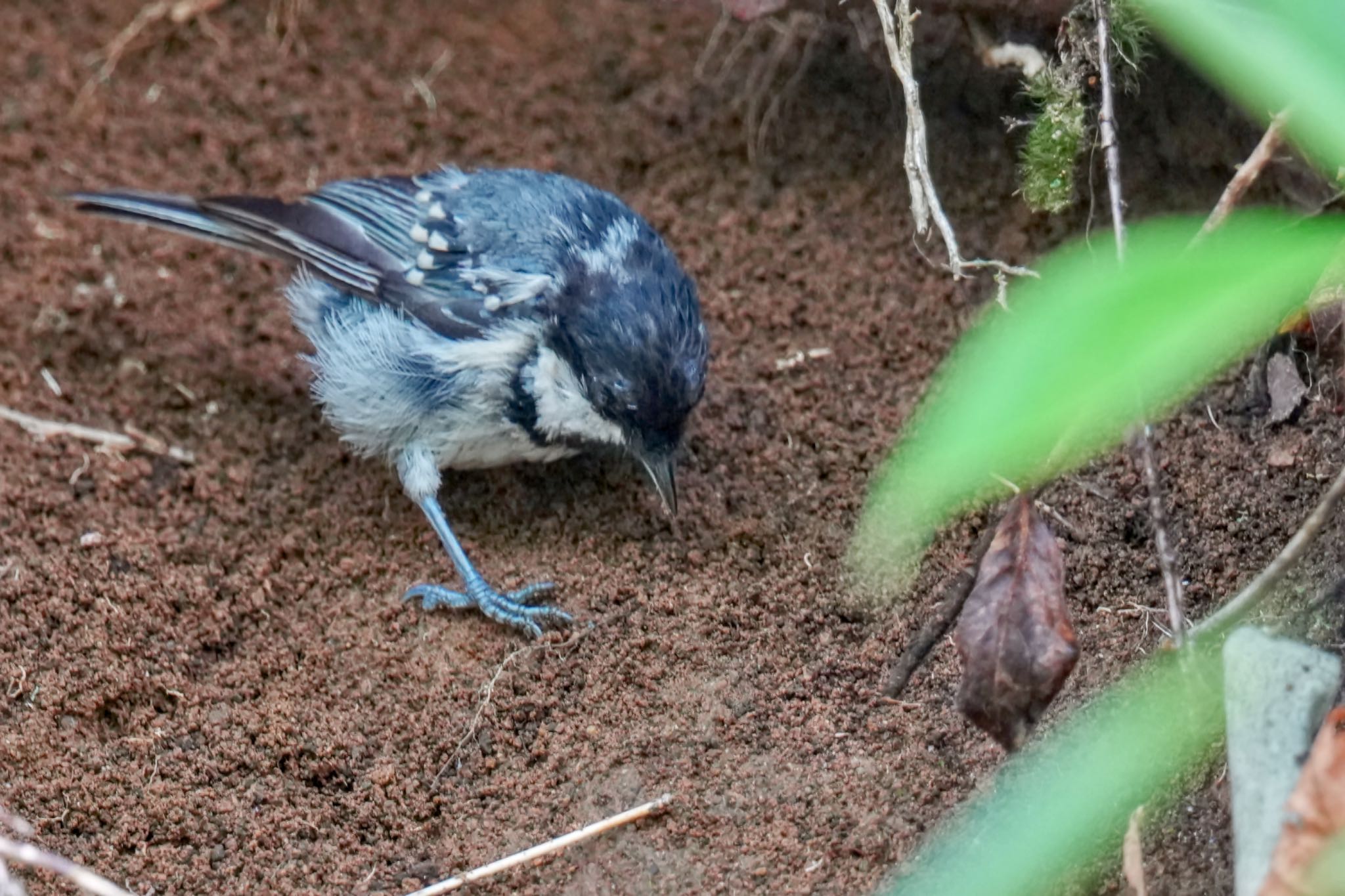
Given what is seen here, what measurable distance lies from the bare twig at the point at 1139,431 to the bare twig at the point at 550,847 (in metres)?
1.08

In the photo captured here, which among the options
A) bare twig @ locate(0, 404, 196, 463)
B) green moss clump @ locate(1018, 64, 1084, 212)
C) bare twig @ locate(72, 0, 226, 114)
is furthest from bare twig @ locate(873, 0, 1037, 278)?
bare twig @ locate(72, 0, 226, 114)

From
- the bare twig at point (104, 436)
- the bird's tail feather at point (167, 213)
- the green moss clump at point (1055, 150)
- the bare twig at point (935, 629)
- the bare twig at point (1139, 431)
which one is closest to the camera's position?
the bare twig at point (1139, 431)

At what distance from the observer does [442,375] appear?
3.72 m

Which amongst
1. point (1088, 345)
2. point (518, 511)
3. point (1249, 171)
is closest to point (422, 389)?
point (518, 511)

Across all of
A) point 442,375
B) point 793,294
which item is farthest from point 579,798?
point 793,294

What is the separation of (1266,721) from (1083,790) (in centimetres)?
61

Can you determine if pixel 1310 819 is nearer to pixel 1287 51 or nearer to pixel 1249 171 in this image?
pixel 1287 51

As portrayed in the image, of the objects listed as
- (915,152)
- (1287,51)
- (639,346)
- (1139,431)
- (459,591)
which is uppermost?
(1287,51)

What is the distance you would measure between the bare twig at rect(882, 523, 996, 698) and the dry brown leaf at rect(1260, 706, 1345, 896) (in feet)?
2.18

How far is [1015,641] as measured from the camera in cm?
235

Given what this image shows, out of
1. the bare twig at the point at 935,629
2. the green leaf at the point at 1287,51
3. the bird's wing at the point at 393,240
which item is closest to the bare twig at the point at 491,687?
the bare twig at the point at 935,629

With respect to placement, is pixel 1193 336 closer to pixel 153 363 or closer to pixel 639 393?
pixel 639 393

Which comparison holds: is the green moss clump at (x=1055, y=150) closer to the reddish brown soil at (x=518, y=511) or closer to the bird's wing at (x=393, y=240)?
the reddish brown soil at (x=518, y=511)

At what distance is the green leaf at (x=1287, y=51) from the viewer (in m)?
1.62
